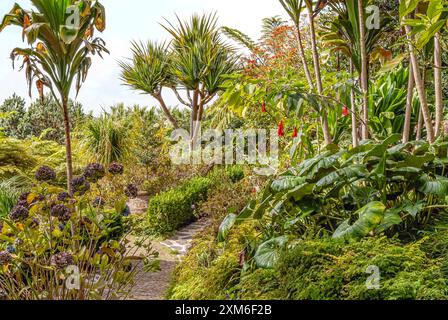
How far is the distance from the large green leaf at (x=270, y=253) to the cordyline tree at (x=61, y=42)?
1.59 meters

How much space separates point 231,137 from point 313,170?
18.0 feet

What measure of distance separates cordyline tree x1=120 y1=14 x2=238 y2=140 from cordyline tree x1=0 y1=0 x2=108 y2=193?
538 cm

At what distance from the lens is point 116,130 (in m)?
7.83

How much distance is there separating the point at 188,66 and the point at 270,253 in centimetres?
763

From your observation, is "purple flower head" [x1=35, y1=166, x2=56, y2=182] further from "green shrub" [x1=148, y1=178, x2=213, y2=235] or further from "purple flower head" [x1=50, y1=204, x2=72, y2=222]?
"green shrub" [x1=148, y1=178, x2=213, y2=235]

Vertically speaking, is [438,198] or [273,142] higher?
[273,142]

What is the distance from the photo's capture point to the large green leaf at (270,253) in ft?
6.76

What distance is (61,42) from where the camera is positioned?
3.16 m

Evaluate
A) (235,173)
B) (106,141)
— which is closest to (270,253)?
(235,173)

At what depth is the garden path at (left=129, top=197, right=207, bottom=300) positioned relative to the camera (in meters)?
3.43

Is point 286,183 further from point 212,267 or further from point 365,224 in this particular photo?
point 212,267
